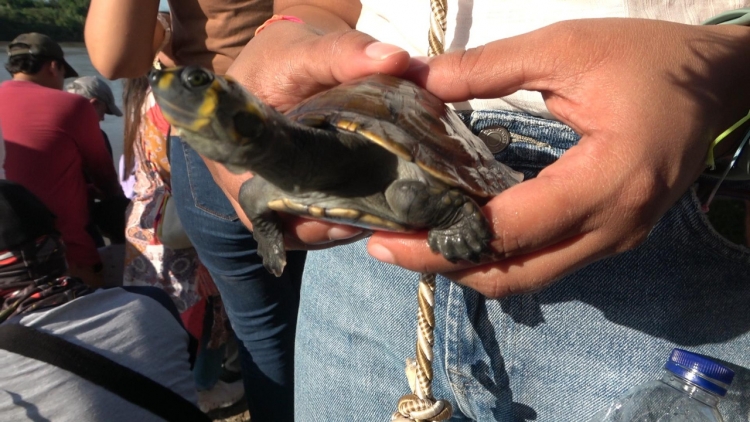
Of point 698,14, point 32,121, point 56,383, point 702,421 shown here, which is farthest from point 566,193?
point 32,121

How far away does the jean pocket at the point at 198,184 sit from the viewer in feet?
5.95

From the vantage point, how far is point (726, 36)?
0.89m

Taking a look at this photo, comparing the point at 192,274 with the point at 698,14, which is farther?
the point at 192,274

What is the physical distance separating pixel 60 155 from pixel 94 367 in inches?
89.5

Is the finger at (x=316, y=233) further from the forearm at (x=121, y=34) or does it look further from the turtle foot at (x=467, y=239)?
the forearm at (x=121, y=34)

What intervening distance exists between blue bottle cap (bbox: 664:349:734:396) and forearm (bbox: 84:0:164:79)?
1.95m

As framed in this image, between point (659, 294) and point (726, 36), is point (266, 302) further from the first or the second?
point (726, 36)

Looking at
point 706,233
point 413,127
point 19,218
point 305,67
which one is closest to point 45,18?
point 19,218

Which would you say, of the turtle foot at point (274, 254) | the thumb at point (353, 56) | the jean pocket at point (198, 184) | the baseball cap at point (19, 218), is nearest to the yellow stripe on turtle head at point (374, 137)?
the thumb at point (353, 56)

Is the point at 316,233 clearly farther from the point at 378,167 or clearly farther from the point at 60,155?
the point at 60,155

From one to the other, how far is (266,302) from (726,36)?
176 cm

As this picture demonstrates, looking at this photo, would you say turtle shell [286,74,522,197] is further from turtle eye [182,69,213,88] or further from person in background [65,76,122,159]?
person in background [65,76,122,159]

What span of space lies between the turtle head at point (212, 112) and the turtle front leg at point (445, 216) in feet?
1.03

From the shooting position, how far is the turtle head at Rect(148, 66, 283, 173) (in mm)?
741
